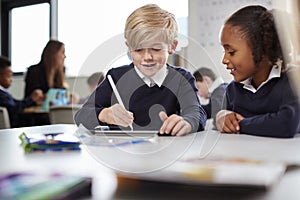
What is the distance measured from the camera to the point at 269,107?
2.99 feet

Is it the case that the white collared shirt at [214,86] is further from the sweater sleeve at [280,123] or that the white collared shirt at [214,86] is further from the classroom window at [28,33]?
the classroom window at [28,33]

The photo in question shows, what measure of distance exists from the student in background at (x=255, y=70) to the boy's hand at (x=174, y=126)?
16 centimetres

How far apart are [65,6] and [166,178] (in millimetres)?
3938

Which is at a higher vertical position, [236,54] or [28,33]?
[28,33]

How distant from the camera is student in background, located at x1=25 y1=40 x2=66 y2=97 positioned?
268 centimetres

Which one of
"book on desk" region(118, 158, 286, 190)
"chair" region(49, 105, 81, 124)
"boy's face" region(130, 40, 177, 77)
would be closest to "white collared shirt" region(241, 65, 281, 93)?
"boy's face" region(130, 40, 177, 77)

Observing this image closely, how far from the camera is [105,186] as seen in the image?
27 cm

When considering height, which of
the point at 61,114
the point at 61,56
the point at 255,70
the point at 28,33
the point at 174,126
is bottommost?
the point at 61,114

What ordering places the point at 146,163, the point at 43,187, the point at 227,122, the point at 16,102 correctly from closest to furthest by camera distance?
the point at 43,187, the point at 146,163, the point at 227,122, the point at 16,102

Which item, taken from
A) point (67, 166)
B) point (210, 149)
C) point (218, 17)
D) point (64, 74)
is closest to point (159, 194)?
point (67, 166)

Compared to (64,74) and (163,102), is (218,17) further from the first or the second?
(163,102)

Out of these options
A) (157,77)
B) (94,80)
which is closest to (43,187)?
(94,80)

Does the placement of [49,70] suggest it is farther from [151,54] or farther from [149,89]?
[151,54]

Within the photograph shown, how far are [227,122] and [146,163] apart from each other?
506mm
